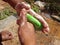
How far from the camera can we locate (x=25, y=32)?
1.39 metres

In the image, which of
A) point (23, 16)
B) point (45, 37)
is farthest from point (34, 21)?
point (45, 37)

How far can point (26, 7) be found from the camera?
1.50 meters

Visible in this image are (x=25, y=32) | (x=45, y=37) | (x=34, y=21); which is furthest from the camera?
(x=45, y=37)

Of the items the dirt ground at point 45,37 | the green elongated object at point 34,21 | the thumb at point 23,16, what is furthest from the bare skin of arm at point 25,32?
the dirt ground at point 45,37

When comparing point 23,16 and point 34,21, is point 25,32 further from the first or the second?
point 34,21

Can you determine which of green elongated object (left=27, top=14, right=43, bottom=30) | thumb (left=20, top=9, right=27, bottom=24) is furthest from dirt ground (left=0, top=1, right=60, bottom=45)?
thumb (left=20, top=9, right=27, bottom=24)

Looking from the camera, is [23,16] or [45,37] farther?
[45,37]

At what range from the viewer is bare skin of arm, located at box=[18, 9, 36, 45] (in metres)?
1.35

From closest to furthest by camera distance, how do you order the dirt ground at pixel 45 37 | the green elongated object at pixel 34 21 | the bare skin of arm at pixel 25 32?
the bare skin of arm at pixel 25 32
the green elongated object at pixel 34 21
the dirt ground at pixel 45 37

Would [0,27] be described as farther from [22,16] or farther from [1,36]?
[22,16]

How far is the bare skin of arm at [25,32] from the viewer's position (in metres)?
1.35

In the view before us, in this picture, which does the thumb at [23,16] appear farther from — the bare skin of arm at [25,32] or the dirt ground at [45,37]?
the dirt ground at [45,37]

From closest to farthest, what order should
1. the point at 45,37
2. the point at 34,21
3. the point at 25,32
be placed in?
1. the point at 25,32
2. the point at 34,21
3. the point at 45,37

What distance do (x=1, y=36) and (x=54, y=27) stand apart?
3269mm
